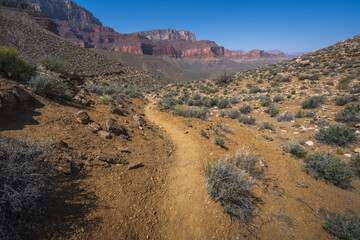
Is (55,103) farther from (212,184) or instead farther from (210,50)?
(210,50)

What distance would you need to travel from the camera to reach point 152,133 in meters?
6.00

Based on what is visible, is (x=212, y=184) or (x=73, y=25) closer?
(x=212, y=184)

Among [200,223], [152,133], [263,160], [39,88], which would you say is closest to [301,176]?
[263,160]

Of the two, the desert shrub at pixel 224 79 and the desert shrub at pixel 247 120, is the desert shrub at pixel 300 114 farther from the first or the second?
the desert shrub at pixel 224 79

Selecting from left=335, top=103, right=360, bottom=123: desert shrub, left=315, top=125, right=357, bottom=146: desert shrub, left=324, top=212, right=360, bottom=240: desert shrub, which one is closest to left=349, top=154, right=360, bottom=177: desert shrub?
left=315, top=125, right=357, bottom=146: desert shrub

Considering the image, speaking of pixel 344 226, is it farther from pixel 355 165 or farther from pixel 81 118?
pixel 81 118

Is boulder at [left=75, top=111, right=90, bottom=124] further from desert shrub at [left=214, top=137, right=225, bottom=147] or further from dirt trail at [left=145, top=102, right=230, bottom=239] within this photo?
desert shrub at [left=214, top=137, right=225, bottom=147]

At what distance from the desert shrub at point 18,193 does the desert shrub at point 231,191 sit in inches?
112

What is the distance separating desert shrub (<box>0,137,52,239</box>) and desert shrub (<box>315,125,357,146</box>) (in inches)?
342

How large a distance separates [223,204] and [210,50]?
172m

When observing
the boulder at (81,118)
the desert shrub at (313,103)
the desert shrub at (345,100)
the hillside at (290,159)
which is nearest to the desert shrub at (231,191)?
the hillside at (290,159)

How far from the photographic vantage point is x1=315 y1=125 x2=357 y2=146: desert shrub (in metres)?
5.41

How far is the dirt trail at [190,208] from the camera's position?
8.25ft

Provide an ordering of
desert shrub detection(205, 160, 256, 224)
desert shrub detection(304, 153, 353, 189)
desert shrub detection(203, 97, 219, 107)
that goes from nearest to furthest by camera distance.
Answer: desert shrub detection(205, 160, 256, 224)
desert shrub detection(304, 153, 353, 189)
desert shrub detection(203, 97, 219, 107)
